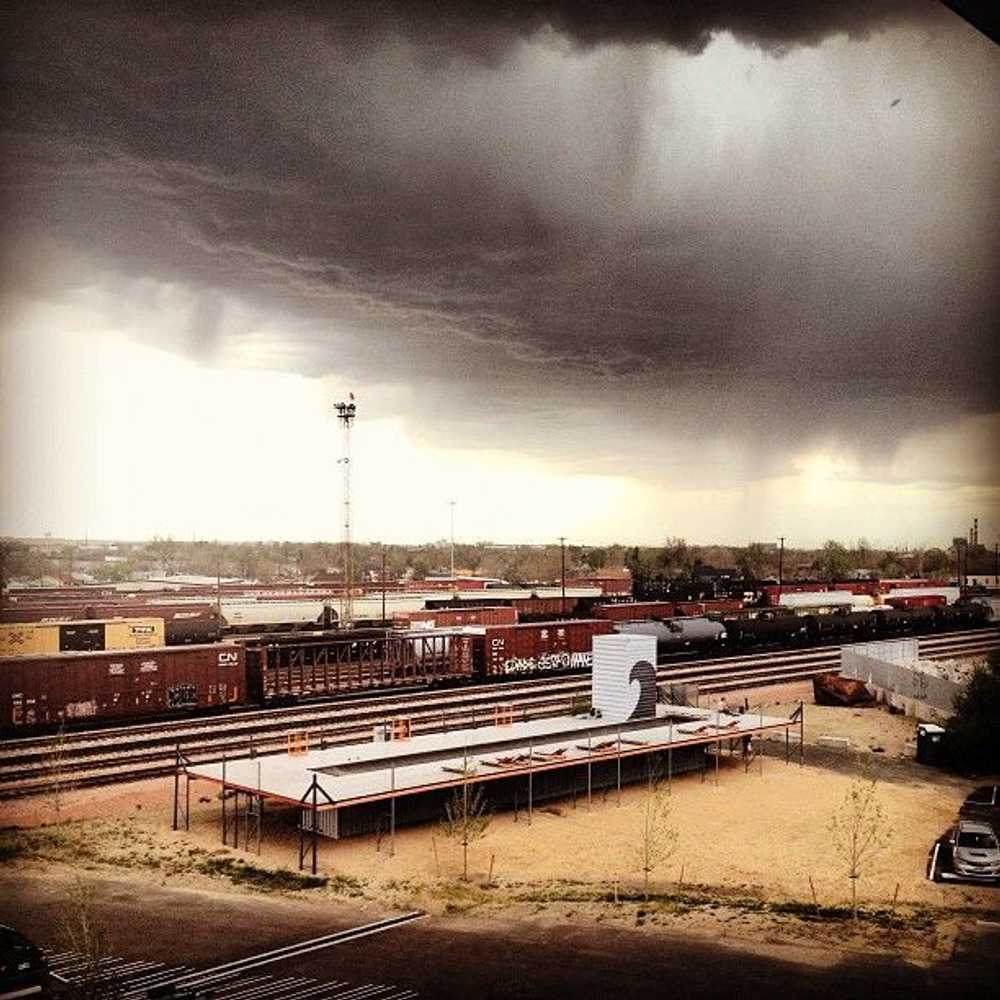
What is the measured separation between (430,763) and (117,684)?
10666 millimetres

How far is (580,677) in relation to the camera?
40438 millimetres

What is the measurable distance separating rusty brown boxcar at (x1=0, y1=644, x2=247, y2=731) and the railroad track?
591 mm

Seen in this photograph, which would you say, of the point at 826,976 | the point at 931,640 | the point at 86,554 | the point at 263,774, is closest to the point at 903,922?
the point at 826,976

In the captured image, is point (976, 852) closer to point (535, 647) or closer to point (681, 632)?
point (535, 647)

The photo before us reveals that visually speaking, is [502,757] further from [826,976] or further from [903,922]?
[826,976]

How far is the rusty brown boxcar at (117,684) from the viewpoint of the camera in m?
24.9

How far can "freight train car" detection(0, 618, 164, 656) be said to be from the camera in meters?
29.8

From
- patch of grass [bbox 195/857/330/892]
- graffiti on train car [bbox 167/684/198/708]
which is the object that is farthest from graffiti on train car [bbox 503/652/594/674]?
patch of grass [bbox 195/857/330/892]

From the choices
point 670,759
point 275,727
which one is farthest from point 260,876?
point 670,759

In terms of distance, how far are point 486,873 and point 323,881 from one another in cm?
276

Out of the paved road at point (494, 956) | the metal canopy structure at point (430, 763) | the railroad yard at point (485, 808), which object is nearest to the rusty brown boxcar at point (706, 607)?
the railroad yard at point (485, 808)

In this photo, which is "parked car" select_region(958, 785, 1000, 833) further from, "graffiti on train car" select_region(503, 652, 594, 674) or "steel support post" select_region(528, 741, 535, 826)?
"graffiti on train car" select_region(503, 652, 594, 674)

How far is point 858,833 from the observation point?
19875 millimetres

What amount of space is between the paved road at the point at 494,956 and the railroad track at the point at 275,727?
25.0 ft
